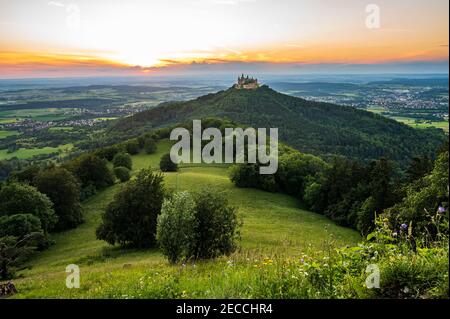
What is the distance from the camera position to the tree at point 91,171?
6881 cm

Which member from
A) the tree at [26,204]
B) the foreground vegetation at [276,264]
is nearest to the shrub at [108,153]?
the foreground vegetation at [276,264]

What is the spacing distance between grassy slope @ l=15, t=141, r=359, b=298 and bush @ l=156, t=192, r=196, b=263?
52.8 inches

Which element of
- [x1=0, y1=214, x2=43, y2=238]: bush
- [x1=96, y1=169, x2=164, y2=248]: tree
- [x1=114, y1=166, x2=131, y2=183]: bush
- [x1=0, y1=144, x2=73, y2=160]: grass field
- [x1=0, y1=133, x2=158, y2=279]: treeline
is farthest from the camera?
[x1=0, y1=144, x2=73, y2=160]: grass field

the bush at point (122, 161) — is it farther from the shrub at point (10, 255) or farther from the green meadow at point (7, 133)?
the green meadow at point (7, 133)

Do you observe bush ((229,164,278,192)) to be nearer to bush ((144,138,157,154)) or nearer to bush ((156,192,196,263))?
bush ((144,138,157,154))

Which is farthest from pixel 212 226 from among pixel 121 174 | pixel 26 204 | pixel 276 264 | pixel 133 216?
pixel 121 174

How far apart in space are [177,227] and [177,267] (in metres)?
7.79

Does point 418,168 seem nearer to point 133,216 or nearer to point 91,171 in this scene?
point 133,216

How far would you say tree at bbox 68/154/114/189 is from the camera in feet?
226

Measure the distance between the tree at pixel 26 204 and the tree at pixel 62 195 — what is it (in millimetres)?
2767

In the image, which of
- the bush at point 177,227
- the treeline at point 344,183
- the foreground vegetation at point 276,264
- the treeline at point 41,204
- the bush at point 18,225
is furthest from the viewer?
the treeline at point 344,183

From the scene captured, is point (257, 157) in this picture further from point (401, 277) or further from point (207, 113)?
point (207, 113)

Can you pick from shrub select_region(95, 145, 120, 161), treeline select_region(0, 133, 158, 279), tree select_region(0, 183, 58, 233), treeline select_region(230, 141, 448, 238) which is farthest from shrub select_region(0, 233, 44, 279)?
shrub select_region(95, 145, 120, 161)
